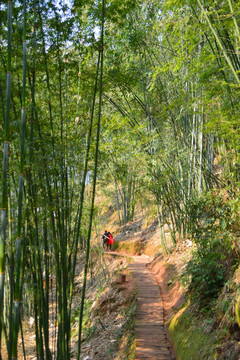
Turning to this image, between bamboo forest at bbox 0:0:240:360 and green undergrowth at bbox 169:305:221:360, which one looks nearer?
bamboo forest at bbox 0:0:240:360

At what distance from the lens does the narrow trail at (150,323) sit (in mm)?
3922

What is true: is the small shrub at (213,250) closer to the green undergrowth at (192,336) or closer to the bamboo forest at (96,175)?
the bamboo forest at (96,175)

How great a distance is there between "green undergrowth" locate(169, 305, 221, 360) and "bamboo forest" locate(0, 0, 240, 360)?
2 centimetres

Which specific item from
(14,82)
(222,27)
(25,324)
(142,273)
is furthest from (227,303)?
(25,324)

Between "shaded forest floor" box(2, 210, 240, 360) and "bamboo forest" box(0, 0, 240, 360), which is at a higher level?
"bamboo forest" box(0, 0, 240, 360)

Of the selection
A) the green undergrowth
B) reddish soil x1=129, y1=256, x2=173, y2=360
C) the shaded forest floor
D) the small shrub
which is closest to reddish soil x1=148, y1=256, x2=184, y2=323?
the shaded forest floor

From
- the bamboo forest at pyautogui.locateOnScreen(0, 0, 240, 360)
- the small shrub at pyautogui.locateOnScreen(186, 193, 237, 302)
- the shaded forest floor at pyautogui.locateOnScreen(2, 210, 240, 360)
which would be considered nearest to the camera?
the bamboo forest at pyautogui.locateOnScreen(0, 0, 240, 360)

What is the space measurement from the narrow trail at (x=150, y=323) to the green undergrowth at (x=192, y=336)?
176 mm

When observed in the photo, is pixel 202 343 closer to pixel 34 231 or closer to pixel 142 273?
pixel 34 231

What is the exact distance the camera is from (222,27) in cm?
393

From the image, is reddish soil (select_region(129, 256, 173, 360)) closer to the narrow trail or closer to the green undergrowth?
the narrow trail

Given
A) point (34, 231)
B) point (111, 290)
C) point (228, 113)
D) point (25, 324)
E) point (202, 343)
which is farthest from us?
point (25, 324)

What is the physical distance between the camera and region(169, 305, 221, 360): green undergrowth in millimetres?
3174

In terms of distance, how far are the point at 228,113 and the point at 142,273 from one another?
15.2 ft
